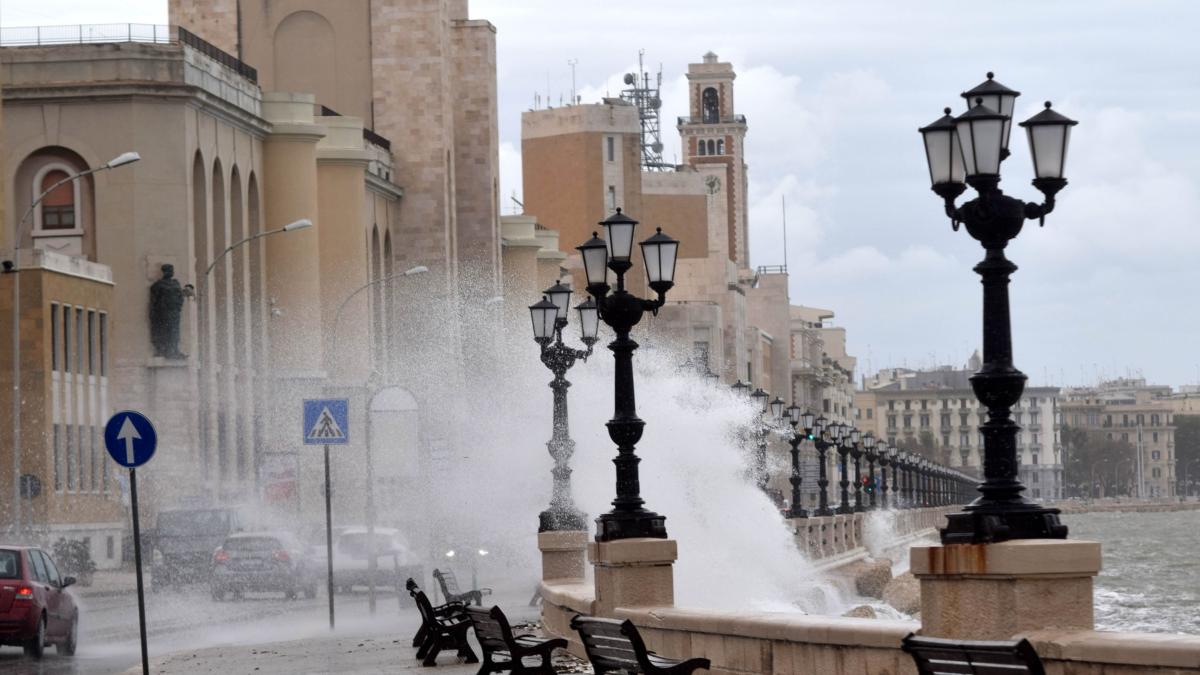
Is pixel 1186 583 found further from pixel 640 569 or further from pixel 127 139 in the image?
pixel 640 569

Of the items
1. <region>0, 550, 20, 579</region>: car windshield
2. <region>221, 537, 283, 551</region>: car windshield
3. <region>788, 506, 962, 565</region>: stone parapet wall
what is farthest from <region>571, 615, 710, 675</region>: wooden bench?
<region>788, 506, 962, 565</region>: stone parapet wall

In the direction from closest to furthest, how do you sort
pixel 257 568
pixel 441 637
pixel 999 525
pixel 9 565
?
pixel 999 525 → pixel 441 637 → pixel 9 565 → pixel 257 568

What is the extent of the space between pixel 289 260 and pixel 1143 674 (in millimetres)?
61462

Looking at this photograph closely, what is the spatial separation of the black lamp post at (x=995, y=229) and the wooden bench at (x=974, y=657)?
2050 millimetres

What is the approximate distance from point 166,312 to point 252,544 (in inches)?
792

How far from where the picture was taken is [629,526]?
819 inches

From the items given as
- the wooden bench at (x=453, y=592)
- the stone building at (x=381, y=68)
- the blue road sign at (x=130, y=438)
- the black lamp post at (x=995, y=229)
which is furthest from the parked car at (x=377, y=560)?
the stone building at (x=381, y=68)

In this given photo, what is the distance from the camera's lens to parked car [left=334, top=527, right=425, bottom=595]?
138ft

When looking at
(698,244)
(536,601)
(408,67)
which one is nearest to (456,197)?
(408,67)

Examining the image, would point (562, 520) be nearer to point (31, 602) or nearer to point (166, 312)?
point (31, 602)

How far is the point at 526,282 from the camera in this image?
4028 inches

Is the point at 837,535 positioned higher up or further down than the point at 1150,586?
higher up

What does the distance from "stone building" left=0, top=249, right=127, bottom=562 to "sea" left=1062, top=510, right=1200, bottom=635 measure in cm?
2343

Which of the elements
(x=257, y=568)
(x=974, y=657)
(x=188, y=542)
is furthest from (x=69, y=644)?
(x=188, y=542)
